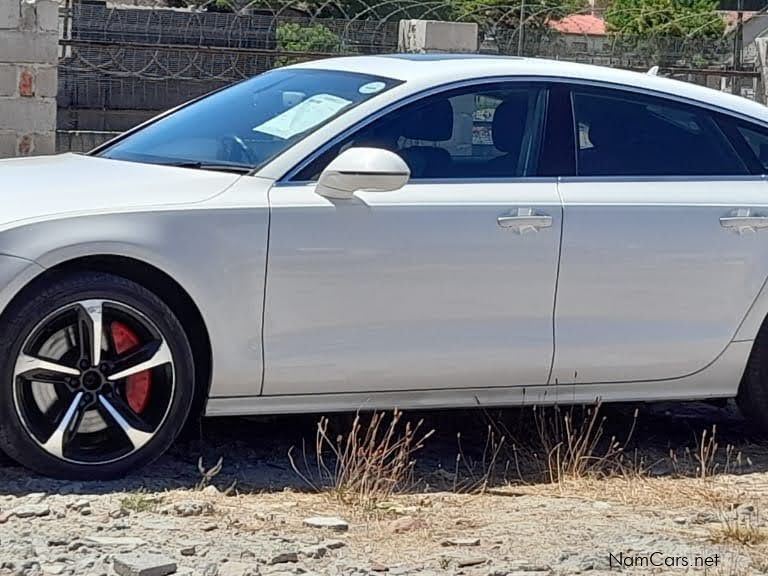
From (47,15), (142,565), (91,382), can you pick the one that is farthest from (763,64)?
(142,565)

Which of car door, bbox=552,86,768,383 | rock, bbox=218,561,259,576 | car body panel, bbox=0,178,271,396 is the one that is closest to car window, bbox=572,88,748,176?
car door, bbox=552,86,768,383

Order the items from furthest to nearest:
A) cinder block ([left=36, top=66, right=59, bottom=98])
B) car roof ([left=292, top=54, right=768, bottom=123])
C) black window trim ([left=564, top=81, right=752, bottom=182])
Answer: cinder block ([left=36, top=66, right=59, bottom=98]), black window trim ([left=564, top=81, right=752, bottom=182]), car roof ([left=292, top=54, right=768, bottom=123])

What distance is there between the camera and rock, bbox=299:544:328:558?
459cm

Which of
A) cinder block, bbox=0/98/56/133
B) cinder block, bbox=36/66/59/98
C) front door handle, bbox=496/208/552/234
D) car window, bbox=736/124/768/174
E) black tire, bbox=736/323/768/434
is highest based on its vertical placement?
car window, bbox=736/124/768/174

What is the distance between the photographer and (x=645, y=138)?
6.23 m

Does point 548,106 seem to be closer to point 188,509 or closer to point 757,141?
point 757,141

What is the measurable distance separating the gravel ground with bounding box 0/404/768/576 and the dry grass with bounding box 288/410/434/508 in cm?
6

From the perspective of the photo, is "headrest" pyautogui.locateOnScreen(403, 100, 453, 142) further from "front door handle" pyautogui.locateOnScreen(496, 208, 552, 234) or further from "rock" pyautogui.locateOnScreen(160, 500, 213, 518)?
"rock" pyautogui.locateOnScreen(160, 500, 213, 518)

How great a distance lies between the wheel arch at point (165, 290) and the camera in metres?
5.15

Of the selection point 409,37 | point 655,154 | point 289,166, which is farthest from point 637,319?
point 409,37

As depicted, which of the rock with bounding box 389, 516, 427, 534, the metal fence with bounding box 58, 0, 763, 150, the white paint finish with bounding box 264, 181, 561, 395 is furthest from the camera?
the metal fence with bounding box 58, 0, 763, 150

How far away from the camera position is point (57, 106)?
12508 mm

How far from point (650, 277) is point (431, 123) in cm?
105

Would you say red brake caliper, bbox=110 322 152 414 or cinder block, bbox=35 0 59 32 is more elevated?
cinder block, bbox=35 0 59 32
